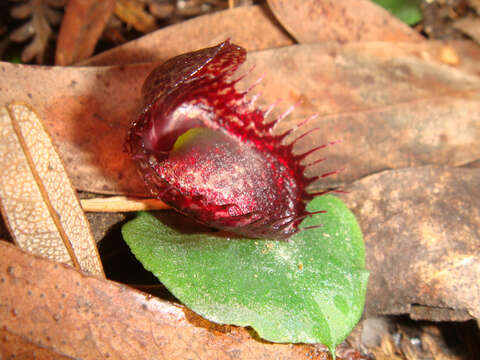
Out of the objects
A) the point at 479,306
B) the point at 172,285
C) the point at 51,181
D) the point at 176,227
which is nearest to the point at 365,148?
the point at 479,306

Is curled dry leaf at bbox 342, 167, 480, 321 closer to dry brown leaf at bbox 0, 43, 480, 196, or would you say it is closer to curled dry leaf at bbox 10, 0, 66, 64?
dry brown leaf at bbox 0, 43, 480, 196


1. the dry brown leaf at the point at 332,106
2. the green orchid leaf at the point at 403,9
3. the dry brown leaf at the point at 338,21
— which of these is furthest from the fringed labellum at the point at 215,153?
the green orchid leaf at the point at 403,9

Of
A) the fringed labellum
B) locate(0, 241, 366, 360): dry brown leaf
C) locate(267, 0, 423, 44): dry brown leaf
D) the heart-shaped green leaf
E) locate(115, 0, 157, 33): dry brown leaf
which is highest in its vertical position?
locate(267, 0, 423, 44): dry brown leaf

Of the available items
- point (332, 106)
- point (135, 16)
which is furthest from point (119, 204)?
point (135, 16)

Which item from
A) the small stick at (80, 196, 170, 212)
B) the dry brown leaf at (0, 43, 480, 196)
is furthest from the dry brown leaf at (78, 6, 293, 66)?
the small stick at (80, 196, 170, 212)

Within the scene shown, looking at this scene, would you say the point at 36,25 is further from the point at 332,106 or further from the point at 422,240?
the point at 422,240

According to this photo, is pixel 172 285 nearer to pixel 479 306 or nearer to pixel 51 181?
pixel 51 181

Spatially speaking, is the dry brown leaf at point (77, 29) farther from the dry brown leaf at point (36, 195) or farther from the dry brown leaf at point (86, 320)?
the dry brown leaf at point (86, 320)
